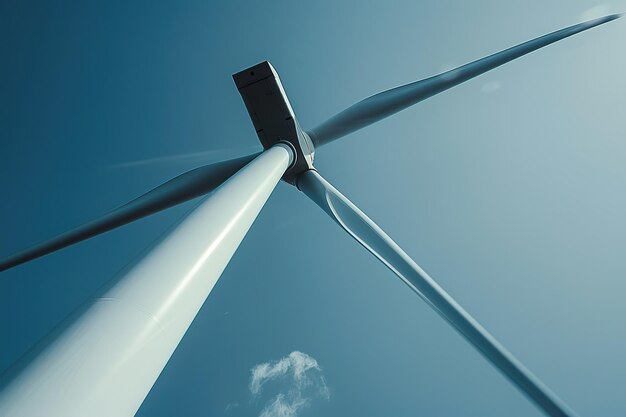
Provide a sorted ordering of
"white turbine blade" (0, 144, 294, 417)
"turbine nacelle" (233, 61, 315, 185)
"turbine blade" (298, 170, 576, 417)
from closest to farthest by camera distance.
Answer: "white turbine blade" (0, 144, 294, 417)
"turbine blade" (298, 170, 576, 417)
"turbine nacelle" (233, 61, 315, 185)

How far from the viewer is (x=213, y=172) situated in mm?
9938

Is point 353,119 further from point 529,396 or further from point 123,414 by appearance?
point 123,414

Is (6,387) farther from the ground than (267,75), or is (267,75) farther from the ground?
(267,75)

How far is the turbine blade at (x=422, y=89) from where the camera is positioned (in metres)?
9.80

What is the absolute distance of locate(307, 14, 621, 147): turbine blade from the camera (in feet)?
32.1

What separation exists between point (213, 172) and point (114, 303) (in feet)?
25.9

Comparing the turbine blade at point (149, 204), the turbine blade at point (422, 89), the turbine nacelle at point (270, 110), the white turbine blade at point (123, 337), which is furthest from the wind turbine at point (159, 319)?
the turbine blade at point (422, 89)

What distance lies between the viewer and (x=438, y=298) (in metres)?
6.75

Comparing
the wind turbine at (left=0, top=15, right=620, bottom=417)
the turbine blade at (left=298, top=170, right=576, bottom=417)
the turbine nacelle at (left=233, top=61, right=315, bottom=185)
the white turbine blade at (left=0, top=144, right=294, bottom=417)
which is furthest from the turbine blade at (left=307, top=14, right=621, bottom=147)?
the white turbine blade at (left=0, top=144, right=294, bottom=417)

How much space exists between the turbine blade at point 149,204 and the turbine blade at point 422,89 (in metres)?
3.17

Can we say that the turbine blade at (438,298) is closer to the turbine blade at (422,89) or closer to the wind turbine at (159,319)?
the wind turbine at (159,319)

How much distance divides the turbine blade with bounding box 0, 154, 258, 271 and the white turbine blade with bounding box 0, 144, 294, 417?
6.69 meters

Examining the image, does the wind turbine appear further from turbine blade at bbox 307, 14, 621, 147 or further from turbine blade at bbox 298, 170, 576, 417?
turbine blade at bbox 307, 14, 621, 147

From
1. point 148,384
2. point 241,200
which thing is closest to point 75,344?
point 148,384
